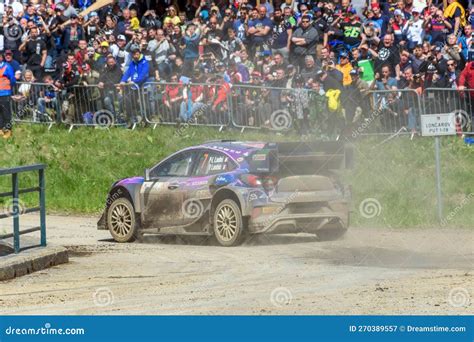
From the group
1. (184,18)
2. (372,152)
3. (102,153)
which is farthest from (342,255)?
(184,18)

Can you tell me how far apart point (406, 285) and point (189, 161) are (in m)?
6.29

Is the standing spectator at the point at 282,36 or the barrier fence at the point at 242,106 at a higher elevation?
the standing spectator at the point at 282,36

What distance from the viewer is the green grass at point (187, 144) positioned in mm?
22469

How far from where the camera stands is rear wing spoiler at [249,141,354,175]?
18.0 m

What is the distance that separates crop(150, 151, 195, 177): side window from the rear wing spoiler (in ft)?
4.36

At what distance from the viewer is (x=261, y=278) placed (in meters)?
14.5

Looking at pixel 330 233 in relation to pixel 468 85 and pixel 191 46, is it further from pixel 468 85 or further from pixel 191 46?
pixel 191 46

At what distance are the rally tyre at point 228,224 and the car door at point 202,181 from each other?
30cm

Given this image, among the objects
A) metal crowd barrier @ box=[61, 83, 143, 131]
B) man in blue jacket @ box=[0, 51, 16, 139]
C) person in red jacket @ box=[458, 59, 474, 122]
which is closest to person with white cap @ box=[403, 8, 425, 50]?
person in red jacket @ box=[458, 59, 474, 122]

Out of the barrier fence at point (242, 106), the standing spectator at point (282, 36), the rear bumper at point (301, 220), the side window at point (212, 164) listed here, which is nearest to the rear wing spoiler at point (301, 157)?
the side window at point (212, 164)

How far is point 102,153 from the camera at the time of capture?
27.9 metres

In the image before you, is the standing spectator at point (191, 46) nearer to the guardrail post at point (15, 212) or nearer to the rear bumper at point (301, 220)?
the rear bumper at point (301, 220)

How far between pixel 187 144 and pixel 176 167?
800 cm

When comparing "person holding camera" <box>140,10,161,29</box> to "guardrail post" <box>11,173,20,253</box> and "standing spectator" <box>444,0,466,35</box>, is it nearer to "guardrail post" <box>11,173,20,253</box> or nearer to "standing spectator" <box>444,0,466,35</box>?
"standing spectator" <box>444,0,466,35</box>
